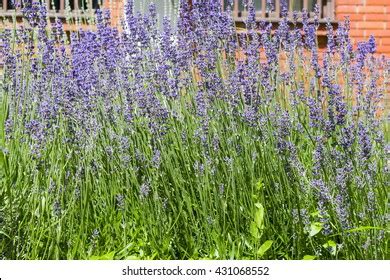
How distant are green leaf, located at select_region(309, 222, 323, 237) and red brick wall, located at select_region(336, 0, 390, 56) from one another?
6.42 m

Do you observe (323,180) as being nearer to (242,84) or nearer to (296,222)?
(296,222)

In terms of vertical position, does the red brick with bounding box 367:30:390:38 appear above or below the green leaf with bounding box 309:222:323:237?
below

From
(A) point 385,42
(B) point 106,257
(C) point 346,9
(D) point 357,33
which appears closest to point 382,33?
(A) point 385,42

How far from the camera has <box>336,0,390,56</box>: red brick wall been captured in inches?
393

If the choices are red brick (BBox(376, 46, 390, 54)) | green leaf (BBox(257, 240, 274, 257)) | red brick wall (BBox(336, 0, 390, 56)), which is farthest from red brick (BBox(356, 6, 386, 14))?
green leaf (BBox(257, 240, 274, 257))

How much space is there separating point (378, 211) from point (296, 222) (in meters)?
0.34

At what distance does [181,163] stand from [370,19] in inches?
249

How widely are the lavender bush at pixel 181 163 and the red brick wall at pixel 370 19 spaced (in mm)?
5469

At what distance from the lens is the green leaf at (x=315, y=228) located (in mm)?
3799

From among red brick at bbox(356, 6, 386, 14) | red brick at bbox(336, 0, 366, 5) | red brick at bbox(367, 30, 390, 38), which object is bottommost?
red brick at bbox(367, 30, 390, 38)

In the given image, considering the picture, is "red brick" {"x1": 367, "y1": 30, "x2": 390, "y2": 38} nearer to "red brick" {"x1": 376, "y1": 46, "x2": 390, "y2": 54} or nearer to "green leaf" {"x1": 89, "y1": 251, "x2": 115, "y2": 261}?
"red brick" {"x1": 376, "y1": 46, "x2": 390, "y2": 54}

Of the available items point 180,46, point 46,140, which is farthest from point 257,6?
point 46,140

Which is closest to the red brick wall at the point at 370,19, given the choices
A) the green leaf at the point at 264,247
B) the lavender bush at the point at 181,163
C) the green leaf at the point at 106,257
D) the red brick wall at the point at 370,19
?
the red brick wall at the point at 370,19

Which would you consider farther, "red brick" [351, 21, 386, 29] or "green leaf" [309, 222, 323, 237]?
"red brick" [351, 21, 386, 29]
